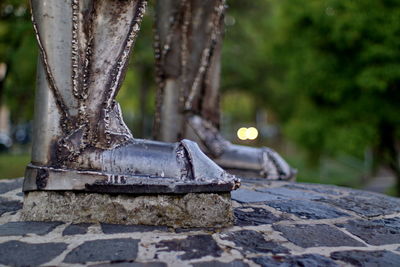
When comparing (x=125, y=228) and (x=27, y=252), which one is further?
(x=125, y=228)

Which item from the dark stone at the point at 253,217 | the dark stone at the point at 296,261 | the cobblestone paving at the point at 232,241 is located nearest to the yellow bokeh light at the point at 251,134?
the cobblestone paving at the point at 232,241

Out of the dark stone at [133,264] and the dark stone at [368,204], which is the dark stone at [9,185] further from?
the dark stone at [368,204]

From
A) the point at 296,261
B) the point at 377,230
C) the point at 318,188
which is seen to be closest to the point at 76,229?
the point at 296,261

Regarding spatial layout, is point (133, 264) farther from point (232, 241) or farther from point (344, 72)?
point (344, 72)

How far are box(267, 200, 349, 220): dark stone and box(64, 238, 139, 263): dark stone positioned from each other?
0.80 metres

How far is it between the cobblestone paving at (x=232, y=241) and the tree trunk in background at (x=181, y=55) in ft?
3.29

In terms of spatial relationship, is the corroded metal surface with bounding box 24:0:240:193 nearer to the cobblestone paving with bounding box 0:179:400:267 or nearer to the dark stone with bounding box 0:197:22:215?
the cobblestone paving with bounding box 0:179:400:267

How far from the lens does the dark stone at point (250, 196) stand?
6.48ft

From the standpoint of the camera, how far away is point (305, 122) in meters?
7.95

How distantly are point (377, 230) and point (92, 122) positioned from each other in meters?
1.28

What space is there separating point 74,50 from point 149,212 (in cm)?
73

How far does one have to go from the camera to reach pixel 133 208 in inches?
59.3

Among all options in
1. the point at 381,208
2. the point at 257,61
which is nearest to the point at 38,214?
the point at 381,208

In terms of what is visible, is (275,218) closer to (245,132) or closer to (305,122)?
(245,132)
